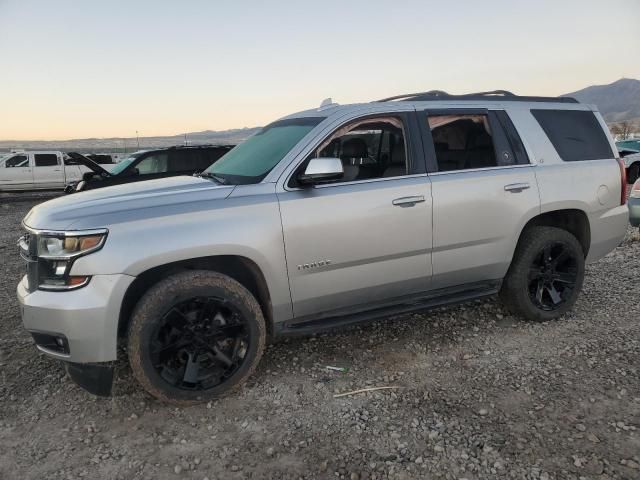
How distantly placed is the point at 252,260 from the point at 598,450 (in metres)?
2.20

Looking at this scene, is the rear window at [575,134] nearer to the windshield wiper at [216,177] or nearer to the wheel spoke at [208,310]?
the windshield wiper at [216,177]

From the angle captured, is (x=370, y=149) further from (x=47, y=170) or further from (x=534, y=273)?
(x=47, y=170)

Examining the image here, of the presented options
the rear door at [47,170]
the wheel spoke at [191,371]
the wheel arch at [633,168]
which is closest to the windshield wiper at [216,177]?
the wheel spoke at [191,371]

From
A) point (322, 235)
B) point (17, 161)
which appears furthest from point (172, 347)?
point (17, 161)

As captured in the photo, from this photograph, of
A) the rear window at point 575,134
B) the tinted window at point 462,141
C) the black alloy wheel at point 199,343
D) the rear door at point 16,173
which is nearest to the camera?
the black alloy wheel at point 199,343

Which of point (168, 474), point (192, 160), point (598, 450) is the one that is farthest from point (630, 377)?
point (192, 160)

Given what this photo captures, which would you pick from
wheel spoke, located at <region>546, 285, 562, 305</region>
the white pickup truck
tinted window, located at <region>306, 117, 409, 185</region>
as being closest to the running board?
wheel spoke, located at <region>546, 285, 562, 305</region>

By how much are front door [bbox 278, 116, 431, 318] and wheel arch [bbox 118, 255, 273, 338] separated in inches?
8.5

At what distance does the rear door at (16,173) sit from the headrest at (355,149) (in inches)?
727

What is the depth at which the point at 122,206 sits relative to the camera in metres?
2.89

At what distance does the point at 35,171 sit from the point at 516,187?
19443 millimetres

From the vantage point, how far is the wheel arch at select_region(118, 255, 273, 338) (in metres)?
3.01

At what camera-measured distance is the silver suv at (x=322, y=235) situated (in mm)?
2785

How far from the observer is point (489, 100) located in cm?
400
